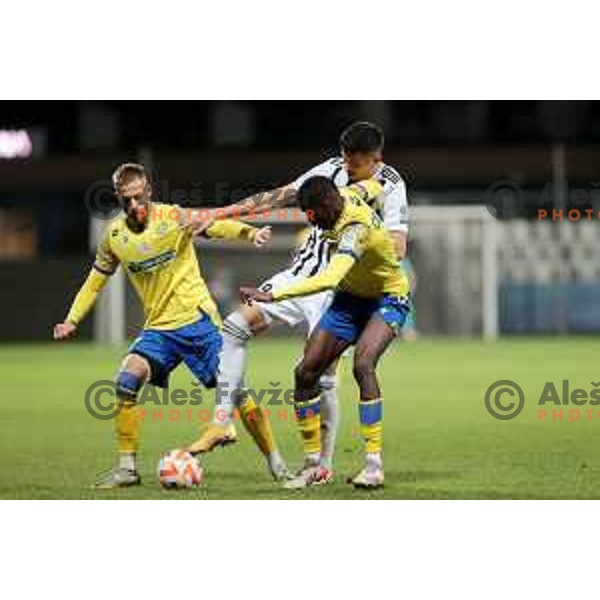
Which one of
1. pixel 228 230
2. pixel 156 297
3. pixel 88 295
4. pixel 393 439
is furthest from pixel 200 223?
pixel 393 439

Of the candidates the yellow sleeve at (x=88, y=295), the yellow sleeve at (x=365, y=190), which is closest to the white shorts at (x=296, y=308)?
the yellow sleeve at (x=365, y=190)

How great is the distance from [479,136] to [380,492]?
19963 mm

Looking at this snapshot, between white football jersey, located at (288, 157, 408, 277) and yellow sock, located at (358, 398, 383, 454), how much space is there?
864 mm

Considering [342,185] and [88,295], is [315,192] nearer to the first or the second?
[342,185]

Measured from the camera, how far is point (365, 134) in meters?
8.27

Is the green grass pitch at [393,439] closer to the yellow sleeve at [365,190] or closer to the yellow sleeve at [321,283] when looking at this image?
the yellow sleeve at [321,283]

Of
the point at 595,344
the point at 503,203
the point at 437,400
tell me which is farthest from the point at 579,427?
the point at 503,203

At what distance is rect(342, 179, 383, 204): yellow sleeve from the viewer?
811 cm

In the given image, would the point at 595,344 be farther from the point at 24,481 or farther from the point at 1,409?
the point at 24,481

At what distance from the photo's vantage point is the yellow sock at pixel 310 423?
27.6ft

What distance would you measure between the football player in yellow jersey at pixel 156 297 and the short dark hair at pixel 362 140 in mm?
707

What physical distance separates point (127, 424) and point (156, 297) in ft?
2.24

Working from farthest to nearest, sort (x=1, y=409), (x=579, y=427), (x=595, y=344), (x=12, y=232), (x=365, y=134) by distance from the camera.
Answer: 1. (x=12, y=232)
2. (x=595, y=344)
3. (x=1, y=409)
4. (x=579, y=427)
5. (x=365, y=134)

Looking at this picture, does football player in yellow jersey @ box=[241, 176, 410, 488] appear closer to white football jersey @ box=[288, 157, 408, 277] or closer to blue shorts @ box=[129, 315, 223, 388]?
white football jersey @ box=[288, 157, 408, 277]
